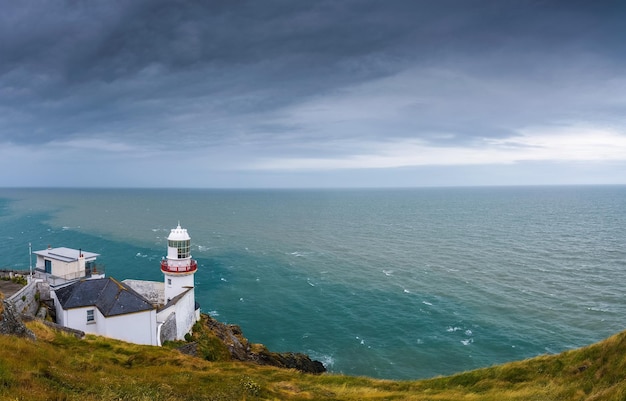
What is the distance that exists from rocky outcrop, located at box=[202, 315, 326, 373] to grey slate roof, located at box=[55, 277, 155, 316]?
10.1 m

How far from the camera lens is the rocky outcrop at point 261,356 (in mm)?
38750

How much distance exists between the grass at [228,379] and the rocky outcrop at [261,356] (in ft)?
36.8

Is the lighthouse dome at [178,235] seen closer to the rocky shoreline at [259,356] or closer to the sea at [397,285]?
the rocky shoreline at [259,356]

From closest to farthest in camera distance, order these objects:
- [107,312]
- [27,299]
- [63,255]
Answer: [107,312]
[27,299]
[63,255]

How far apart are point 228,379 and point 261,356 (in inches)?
782

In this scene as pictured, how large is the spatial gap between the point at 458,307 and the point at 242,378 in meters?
44.4

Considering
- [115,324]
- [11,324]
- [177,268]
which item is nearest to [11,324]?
[11,324]

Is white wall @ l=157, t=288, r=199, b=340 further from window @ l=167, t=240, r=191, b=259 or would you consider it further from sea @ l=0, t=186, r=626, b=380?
sea @ l=0, t=186, r=626, b=380

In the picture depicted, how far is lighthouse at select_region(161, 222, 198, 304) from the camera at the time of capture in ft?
131

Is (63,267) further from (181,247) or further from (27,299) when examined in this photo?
(181,247)

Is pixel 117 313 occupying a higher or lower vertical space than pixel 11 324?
lower

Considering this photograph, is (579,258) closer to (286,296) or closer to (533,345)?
(533,345)

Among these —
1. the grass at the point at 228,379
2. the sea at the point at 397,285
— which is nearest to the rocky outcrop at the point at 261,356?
the sea at the point at 397,285

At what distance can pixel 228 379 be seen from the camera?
68.3ft
